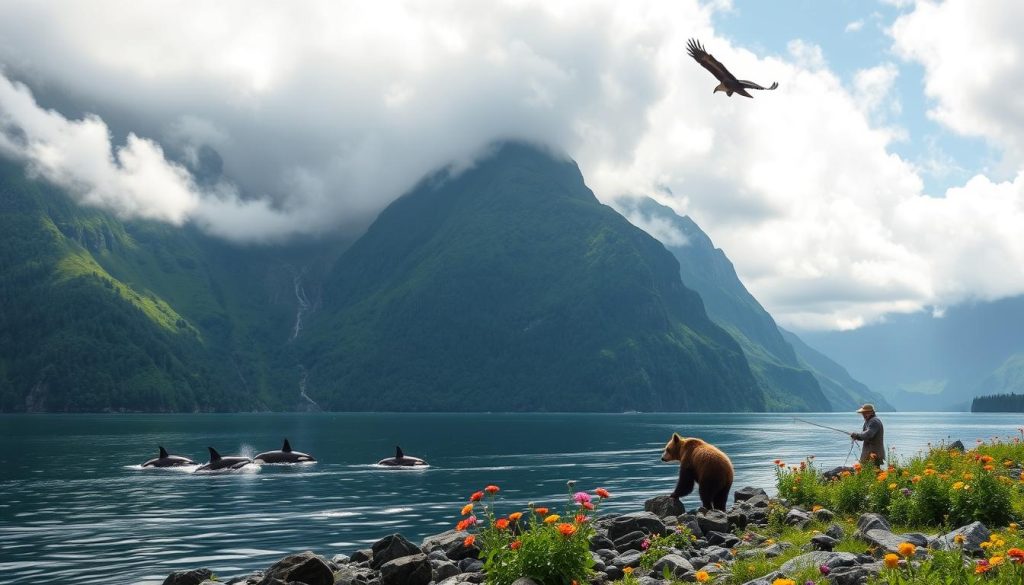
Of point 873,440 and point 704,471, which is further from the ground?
point 873,440

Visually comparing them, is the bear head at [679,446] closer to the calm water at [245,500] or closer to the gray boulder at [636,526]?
the gray boulder at [636,526]

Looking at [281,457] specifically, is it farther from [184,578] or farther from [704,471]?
[704,471]

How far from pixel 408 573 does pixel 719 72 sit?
1352cm

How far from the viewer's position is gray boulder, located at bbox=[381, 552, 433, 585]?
19266 millimetres

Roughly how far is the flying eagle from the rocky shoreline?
8239mm

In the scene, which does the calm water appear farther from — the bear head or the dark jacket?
the dark jacket

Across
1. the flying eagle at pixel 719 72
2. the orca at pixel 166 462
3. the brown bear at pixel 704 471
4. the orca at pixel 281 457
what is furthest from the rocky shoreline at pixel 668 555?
the orca at pixel 281 457

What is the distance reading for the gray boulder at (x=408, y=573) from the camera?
1927 cm

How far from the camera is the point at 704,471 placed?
2655cm

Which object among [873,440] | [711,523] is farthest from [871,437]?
[711,523]

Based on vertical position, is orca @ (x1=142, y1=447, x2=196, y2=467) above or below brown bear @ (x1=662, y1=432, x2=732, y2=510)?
below

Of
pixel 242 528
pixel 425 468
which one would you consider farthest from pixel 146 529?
pixel 425 468

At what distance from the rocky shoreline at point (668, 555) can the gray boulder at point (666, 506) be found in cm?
4

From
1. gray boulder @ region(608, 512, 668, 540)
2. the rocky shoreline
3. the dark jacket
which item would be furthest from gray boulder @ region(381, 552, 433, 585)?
the dark jacket
